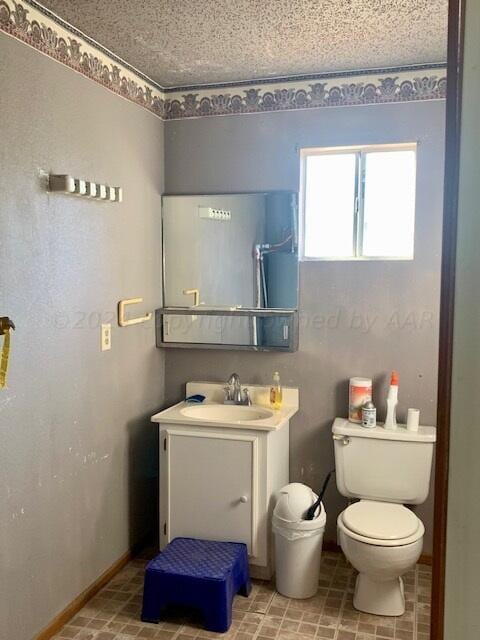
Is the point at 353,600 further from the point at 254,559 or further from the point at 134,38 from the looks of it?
the point at 134,38

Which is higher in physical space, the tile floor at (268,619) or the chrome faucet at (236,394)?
the chrome faucet at (236,394)

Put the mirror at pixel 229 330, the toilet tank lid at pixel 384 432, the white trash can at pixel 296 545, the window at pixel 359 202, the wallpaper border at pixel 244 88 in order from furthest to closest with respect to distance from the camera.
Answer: the mirror at pixel 229 330
the window at pixel 359 202
the toilet tank lid at pixel 384 432
the white trash can at pixel 296 545
the wallpaper border at pixel 244 88

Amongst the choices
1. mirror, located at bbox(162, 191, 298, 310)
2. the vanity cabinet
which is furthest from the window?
the vanity cabinet

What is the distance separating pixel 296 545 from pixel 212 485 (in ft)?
1.53

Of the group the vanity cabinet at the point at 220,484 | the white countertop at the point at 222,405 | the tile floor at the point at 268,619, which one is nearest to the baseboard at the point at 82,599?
the tile floor at the point at 268,619

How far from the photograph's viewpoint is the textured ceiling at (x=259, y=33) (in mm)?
2207

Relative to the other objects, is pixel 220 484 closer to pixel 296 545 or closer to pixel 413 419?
pixel 296 545

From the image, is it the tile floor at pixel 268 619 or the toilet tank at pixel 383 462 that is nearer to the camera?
the tile floor at pixel 268 619

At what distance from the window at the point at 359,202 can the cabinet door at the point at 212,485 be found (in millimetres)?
1069

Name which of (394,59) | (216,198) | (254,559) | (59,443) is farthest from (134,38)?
(254,559)

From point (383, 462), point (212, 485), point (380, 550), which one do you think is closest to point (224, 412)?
point (212, 485)

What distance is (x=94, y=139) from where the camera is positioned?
8.63 feet

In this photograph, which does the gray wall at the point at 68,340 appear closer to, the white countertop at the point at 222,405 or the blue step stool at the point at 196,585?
the white countertop at the point at 222,405

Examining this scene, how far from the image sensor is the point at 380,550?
2469 millimetres
